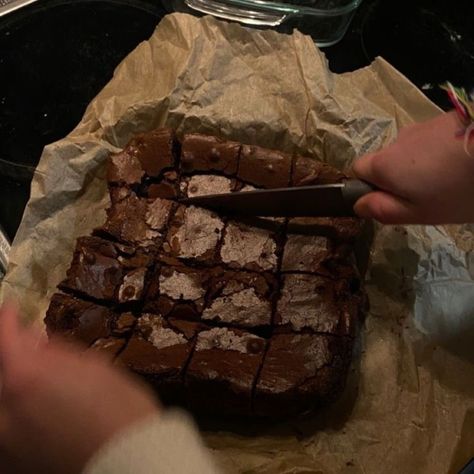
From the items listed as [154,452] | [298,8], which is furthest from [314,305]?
[298,8]

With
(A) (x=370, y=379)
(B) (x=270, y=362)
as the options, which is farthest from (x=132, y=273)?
(A) (x=370, y=379)

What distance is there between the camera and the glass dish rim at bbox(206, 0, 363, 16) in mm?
2684

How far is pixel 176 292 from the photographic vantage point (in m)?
2.12

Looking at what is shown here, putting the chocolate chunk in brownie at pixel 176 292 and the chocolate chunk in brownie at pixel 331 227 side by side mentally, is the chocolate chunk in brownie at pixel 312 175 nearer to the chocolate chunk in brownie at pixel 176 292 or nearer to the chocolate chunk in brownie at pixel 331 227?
the chocolate chunk in brownie at pixel 331 227

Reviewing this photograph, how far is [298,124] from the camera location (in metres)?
2.47

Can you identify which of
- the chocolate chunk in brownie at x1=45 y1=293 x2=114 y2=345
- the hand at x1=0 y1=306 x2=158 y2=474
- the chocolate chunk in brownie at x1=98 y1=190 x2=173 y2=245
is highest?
the hand at x1=0 y1=306 x2=158 y2=474

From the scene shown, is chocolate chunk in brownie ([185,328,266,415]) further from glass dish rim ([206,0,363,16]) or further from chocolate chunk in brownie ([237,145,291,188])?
glass dish rim ([206,0,363,16])

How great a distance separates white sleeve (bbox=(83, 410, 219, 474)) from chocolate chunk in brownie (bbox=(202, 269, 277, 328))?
58 centimetres

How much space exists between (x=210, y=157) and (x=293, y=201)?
32 cm

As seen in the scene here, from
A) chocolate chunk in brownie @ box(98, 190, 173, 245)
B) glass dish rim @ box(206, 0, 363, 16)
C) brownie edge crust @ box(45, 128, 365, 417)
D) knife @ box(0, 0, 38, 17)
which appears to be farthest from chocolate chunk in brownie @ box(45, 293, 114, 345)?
glass dish rim @ box(206, 0, 363, 16)

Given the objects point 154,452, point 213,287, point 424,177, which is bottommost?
point 213,287

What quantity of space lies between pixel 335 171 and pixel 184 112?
1.74 ft

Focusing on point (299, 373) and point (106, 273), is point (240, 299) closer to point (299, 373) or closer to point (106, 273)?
point (299, 373)

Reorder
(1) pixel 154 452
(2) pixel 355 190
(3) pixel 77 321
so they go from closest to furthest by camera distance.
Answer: (1) pixel 154 452 → (2) pixel 355 190 → (3) pixel 77 321
